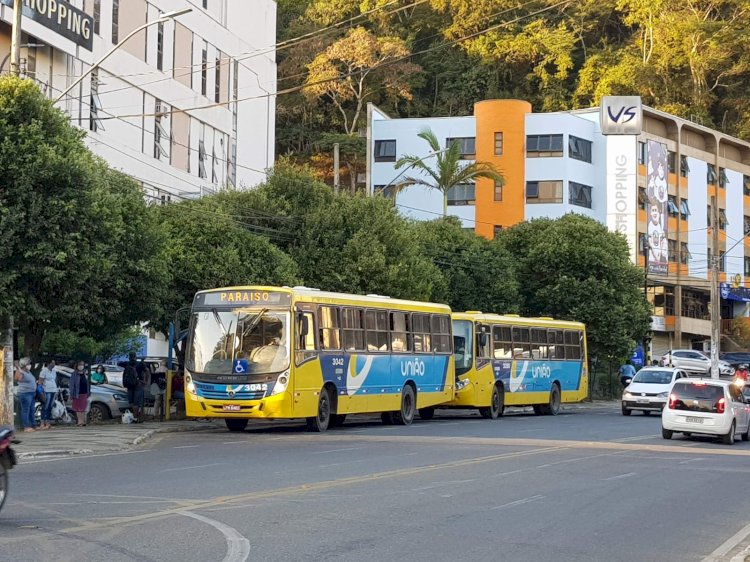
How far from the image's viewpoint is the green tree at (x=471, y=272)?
2140 inches

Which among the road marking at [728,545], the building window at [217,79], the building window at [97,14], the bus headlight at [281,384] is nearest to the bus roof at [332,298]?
the bus headlight at [281,384]

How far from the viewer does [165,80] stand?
4966 centimetres

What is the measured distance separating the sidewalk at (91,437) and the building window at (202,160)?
911 inches

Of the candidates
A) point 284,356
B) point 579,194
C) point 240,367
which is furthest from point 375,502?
point 579,194

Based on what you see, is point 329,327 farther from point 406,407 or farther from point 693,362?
point 693,362

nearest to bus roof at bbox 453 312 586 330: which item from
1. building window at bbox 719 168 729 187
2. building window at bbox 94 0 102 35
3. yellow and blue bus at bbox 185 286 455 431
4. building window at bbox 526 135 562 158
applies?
yellow and blue bus at bbox 185 286 455 431

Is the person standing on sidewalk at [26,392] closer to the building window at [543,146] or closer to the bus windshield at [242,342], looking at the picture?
the bus windshield at [242,342]

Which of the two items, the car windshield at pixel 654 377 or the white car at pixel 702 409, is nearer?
the white car at pixel 702 409

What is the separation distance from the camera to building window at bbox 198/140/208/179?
53.6 meters

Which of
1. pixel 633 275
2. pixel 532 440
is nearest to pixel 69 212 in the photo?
pixel 532 440

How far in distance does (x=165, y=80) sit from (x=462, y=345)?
63.3ft

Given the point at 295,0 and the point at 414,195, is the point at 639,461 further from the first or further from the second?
the point at 295,0

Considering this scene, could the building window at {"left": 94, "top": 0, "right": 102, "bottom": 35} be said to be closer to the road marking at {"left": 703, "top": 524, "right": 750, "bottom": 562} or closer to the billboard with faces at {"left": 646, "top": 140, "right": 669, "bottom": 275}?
the road marking at {"left": 703, "top": 524, "right": 750, "bottom": 562}

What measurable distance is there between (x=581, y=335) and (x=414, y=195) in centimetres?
3452
